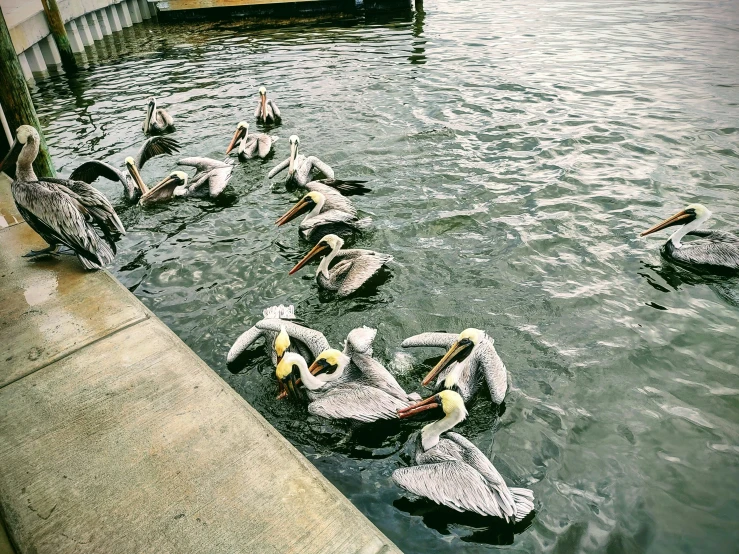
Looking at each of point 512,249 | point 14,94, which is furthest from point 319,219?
point 14,94

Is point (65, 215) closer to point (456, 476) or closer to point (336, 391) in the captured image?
point (336, 391)

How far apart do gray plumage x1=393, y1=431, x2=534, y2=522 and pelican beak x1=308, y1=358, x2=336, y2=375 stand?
1069 millimetres

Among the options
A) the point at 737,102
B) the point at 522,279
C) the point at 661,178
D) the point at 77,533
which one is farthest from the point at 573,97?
the point at 77,533

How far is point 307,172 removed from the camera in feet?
25.7

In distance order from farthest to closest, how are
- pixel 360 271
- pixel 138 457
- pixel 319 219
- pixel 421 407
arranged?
pixel 319 219 → pixel 360 271 → pixel 421 407 → pixel 138 457

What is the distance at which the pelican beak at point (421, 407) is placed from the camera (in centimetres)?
380

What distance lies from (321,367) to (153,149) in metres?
6.14

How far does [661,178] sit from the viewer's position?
7625 millimetres

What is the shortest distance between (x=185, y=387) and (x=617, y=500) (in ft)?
10.2

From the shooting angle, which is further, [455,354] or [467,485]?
[455,354]

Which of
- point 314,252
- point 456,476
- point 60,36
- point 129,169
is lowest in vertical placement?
point 456,476

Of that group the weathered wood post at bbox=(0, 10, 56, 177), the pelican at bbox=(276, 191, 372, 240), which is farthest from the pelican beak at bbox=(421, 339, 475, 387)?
the weathered wood post at bbox=(0, 10, 56, 177)

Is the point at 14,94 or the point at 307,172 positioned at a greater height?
the point at 14,94

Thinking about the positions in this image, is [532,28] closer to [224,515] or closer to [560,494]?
[560,494]
